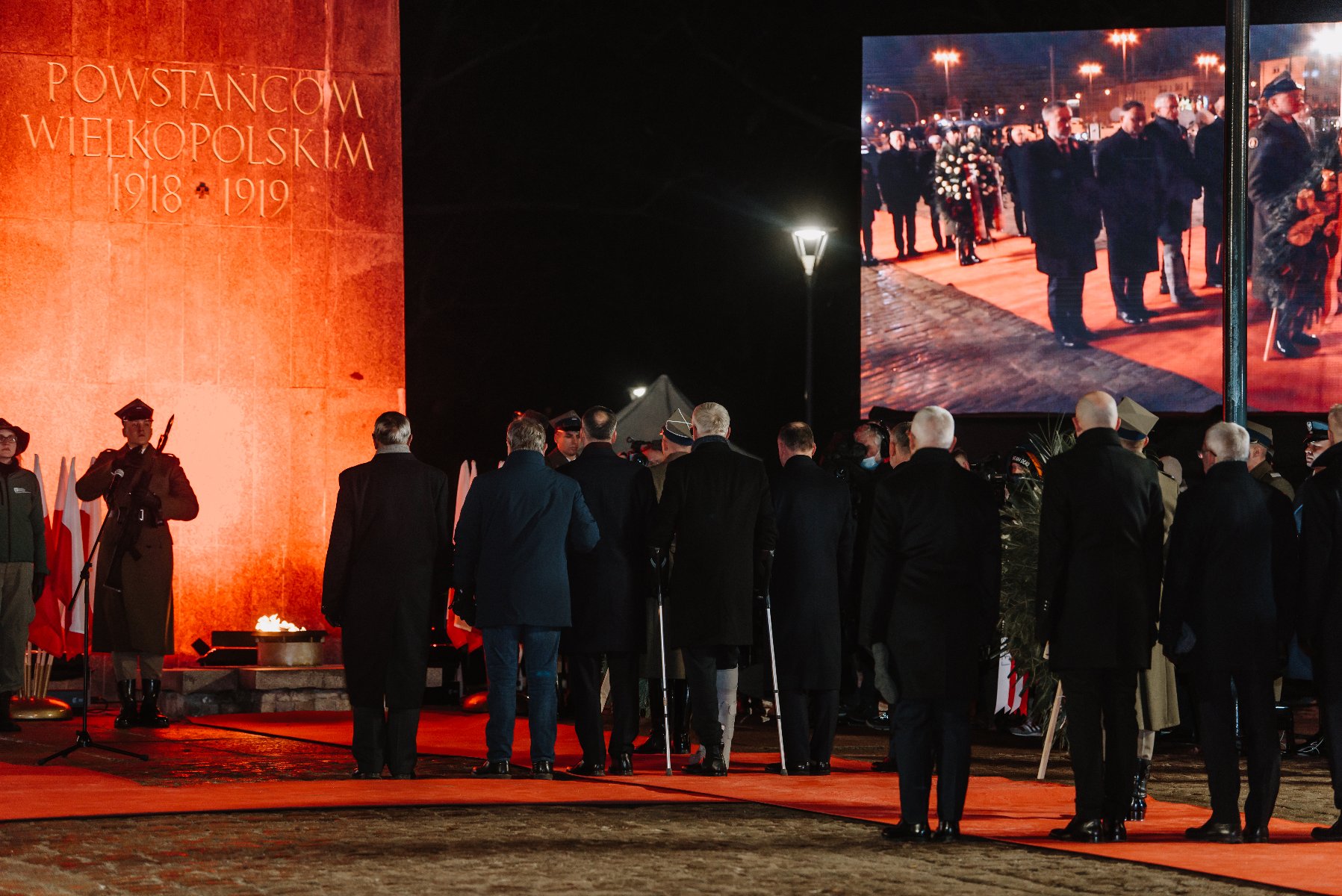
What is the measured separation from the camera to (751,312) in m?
26.1

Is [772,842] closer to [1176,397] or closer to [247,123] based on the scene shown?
[247,123]

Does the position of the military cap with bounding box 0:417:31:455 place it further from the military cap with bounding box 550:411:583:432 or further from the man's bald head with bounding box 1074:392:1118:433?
the man's bald head with bounding box 1074:392:1118:433

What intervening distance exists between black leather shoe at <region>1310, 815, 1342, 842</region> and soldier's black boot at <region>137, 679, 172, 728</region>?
23.7 ft

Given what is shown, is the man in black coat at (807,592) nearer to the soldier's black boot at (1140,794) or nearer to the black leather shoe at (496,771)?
A: the black leather shoe at (496,771)

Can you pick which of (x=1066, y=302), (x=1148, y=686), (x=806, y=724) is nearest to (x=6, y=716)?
(x=806, y=724)

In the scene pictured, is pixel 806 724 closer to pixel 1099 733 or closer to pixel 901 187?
pixel 1099 733

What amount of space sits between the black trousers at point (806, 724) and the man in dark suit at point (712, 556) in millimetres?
364

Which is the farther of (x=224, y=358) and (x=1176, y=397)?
(x=1176, y=397)

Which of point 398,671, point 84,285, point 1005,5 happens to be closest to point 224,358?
point 84,285

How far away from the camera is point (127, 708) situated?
12.3 m

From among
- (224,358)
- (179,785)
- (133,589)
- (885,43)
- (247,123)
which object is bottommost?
(179,785)

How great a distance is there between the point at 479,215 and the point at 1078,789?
62.3ft

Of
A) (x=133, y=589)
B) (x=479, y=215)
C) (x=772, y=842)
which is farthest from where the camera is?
(x=479, y=215)

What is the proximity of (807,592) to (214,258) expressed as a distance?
Answer: 7.00 metres
